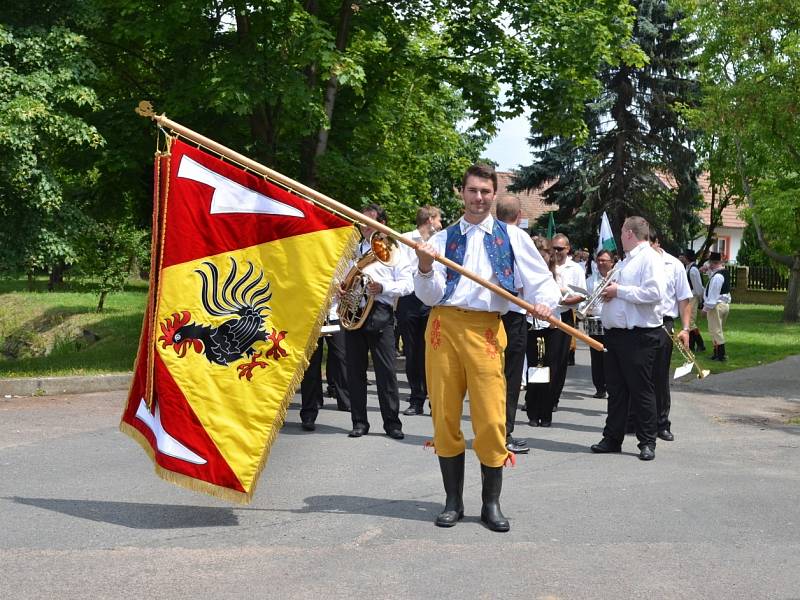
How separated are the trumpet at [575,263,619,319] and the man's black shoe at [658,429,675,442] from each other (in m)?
1.27

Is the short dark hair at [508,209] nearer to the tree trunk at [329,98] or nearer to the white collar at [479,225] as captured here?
the white collar at [479,225]

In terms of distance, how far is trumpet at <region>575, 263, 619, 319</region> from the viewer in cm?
919

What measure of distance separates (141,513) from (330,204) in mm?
2138

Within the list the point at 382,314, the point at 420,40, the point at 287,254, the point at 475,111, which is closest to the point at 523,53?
the point at 475,111

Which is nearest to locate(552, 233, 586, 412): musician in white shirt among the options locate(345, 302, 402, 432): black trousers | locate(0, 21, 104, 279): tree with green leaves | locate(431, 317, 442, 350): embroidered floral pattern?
locate(345, 302, 402, 432): black trousers

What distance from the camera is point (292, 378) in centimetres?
641

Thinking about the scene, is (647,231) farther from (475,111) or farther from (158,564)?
(475,111)

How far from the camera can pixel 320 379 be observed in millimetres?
10180

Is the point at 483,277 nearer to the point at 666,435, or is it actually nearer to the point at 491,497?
the point at 491,497

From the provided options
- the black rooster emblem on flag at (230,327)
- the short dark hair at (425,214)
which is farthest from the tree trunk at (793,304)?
the black rooster emblem on flag at (230,327)

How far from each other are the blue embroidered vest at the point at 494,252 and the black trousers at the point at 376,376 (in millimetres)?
3343

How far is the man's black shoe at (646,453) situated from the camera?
8.70 m

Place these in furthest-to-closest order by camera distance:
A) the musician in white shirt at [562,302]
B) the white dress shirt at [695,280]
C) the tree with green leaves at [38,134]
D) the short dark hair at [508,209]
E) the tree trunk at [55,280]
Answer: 1. the tree trunk at [55,280]
2. the white dress shirt at [695,280]
3. the tree with green leaves at [38,134]
4. the musician in white shirt at [562,302]
5. the short dark hair at [508,209]

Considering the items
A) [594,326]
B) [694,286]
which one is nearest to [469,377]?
[594,326]
